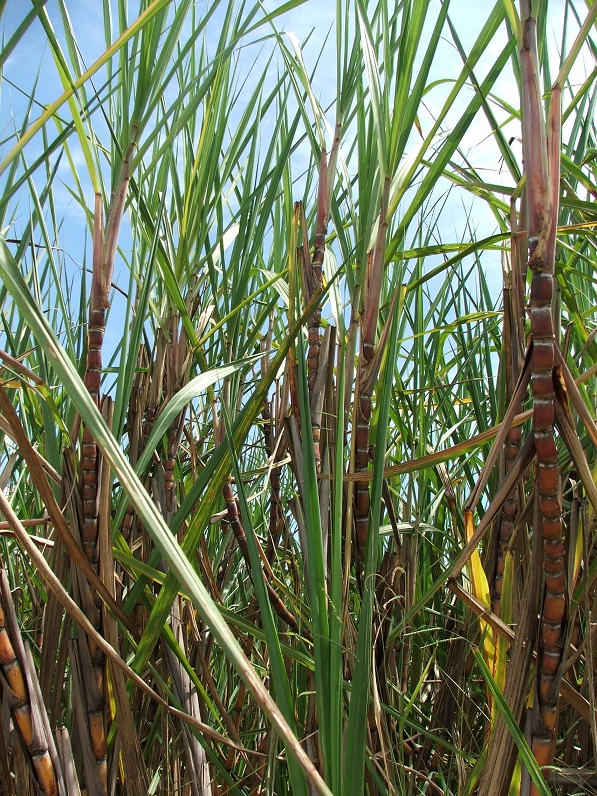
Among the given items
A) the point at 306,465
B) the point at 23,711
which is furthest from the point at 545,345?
the point at 23,711

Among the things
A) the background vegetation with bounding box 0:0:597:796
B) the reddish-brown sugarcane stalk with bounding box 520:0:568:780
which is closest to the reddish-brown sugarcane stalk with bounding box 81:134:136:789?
the background vegetation with bounding box 0:0:597:796

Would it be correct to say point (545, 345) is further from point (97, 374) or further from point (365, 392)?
point (97, 374)

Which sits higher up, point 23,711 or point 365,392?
point 365,392

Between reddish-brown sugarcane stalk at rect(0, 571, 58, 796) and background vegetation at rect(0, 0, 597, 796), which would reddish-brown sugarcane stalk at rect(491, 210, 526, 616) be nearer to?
background vegetation at rect(0, 0, 597, 796)

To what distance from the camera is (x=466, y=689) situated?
843 mm

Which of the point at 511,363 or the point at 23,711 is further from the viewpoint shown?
the point at 511,363

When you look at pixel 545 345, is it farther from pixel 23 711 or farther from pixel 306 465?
pixel 23 711

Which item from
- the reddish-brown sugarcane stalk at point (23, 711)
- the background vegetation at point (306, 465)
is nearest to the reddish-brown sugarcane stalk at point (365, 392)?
the background vegetation at point (306, 465)

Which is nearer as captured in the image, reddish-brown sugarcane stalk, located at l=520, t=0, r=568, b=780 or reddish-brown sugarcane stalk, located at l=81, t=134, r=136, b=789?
reddish-brown sugarcane stalk, located at l=520, t=0, r=568, b=780

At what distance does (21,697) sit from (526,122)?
1.72 ft

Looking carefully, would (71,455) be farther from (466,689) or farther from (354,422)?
(466,689)

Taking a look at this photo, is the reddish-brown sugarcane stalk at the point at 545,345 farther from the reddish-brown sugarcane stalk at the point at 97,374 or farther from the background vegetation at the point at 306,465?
the reddish-brown sugarcane stalk at the point at 97,374

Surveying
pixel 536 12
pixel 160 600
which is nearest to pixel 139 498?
pixel 160 600

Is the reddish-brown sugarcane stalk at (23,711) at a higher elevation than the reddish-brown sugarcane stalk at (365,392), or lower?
lower
